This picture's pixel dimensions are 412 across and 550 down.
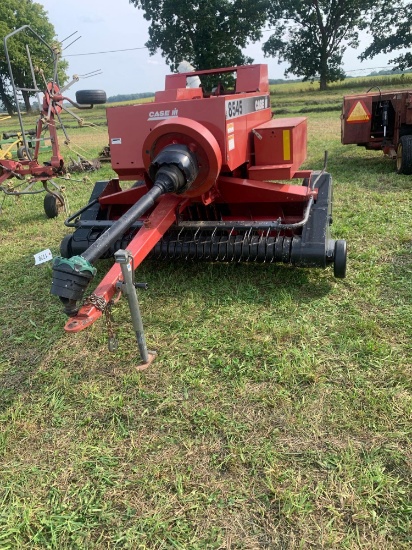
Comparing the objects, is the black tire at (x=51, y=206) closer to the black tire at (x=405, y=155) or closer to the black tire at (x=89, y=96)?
the black tire at (x=89, y=96)

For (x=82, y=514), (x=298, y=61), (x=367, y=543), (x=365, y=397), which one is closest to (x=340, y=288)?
(x=365, y=397)

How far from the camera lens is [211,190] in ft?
11.7

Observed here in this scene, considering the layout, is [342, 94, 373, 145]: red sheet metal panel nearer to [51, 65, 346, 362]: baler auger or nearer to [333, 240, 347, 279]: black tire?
[51, 65, 346, 362]: baler auger

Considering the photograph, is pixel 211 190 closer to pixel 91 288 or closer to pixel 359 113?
pixel 91 288

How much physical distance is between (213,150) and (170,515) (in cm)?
218

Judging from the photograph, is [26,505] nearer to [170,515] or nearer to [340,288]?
[170,515]

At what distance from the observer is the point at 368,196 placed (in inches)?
219

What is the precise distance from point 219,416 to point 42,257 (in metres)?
2.72

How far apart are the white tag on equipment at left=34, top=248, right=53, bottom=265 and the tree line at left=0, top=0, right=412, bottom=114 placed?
33679 millimetres

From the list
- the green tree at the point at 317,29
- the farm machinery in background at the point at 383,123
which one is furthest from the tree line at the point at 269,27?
the farm machinery in background at the point at 383,123

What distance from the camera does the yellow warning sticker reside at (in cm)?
669

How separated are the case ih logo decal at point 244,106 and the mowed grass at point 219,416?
1.23 meters

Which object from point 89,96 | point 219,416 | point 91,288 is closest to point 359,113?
point 89,96

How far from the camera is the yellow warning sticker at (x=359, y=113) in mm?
6691
